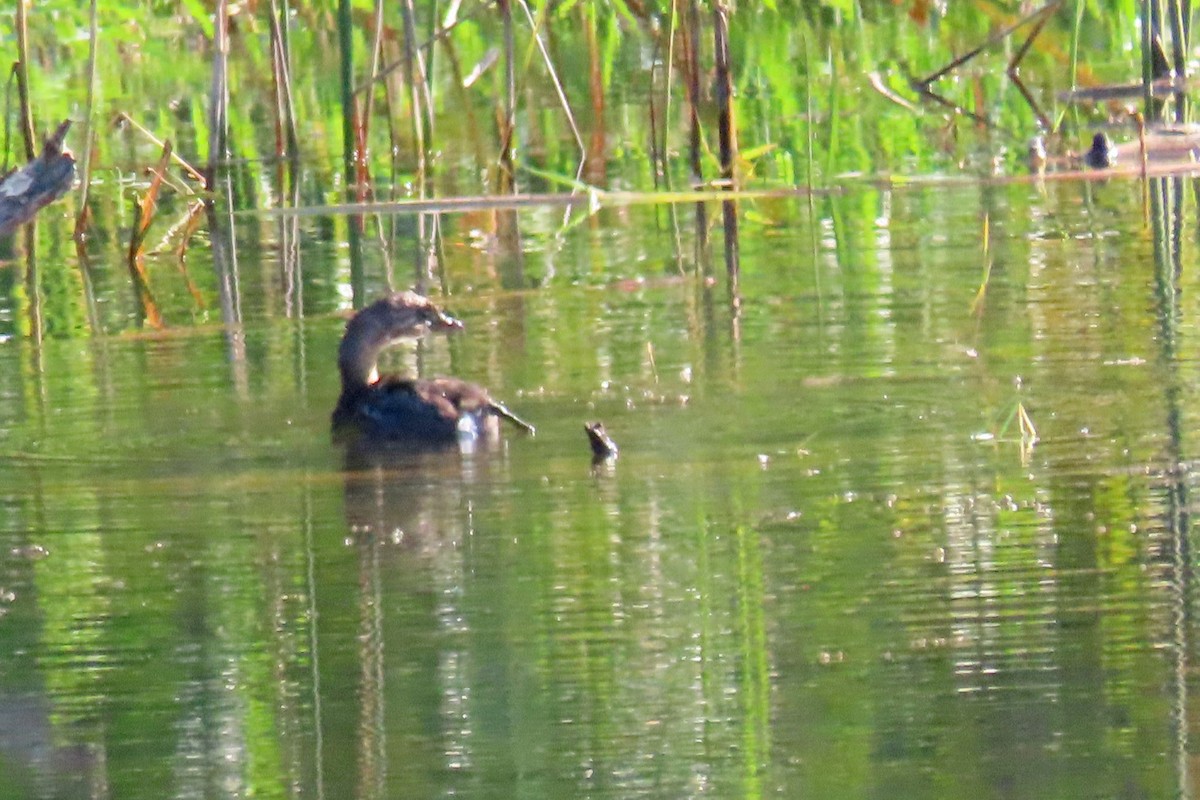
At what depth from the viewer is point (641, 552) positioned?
6230 millimetres

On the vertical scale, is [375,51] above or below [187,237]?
above

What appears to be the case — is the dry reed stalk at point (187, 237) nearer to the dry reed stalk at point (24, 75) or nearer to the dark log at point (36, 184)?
the dry reed stalk at point (24, 75)

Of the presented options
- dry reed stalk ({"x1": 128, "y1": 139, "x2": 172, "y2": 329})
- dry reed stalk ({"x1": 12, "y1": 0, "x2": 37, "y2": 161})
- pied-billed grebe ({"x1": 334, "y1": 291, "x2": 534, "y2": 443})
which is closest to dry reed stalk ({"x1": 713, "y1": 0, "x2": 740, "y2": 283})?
pied-billed grebe ({"x1": 334, "y1": 291, "x2": 534, "y2": 443})

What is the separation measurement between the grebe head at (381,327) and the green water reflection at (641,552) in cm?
20

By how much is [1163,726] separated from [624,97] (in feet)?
43.6

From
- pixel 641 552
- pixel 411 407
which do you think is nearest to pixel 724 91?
pixel 411 407

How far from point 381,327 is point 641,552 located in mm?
3050

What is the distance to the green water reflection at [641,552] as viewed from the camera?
15.8 feet

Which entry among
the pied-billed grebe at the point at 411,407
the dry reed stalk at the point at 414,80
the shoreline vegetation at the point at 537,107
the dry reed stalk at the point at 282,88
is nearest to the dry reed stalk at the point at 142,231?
the shoreline vegetation at the point at 537,107

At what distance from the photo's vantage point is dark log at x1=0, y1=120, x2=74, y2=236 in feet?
22.5

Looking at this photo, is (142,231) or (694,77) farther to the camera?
(694,77)

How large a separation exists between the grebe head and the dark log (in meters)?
1.97

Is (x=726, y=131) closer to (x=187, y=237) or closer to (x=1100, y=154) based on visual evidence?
(x=1100, y=154)

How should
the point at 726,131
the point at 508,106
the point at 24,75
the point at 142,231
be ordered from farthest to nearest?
1. the point at 508,106
2. the point at 726,131
3. the point at 142,231
4. the point at 24,75
